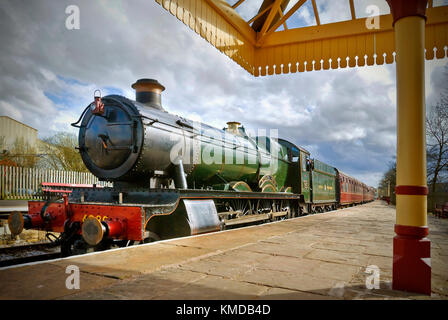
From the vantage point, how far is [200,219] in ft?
19.0

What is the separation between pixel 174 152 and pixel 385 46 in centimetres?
446

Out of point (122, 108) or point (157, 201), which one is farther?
point (122, 108)

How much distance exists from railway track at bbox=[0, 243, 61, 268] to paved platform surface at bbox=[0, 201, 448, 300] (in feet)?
7.99

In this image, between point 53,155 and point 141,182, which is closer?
point 141,182

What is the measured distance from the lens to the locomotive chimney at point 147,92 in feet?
22.2

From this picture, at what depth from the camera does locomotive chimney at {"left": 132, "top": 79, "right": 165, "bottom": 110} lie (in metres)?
6.77

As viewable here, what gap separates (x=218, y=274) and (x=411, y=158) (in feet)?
6.43

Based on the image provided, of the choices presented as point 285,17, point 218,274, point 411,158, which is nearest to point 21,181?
point 285,17

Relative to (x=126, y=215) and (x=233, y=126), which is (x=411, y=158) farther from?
(x=233, y=126)

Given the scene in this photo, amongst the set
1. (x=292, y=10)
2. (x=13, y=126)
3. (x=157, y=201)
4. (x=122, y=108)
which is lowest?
(x=157, y=201)

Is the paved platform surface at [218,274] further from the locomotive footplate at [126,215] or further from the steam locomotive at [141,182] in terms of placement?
the steam locomotive at [141,182]

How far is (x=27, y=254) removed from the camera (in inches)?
217
